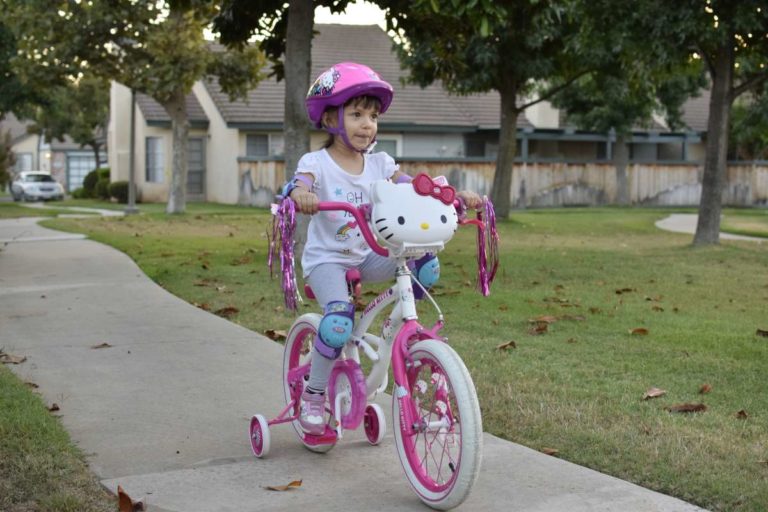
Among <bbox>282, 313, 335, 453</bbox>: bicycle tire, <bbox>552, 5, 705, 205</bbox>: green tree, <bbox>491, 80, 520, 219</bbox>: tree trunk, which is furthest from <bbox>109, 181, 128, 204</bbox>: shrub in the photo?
<bbox>282, 313, 335, 453</bbox>: bicycle tire

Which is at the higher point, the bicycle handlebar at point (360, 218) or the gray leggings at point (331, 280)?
the bicycle handlebar at point (360, 218)

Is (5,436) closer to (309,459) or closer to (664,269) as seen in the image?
(309,459)

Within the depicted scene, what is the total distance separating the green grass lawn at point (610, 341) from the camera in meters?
4.96

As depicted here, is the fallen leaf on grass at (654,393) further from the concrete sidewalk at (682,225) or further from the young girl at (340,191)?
the concrete sidewalk at (682,225)

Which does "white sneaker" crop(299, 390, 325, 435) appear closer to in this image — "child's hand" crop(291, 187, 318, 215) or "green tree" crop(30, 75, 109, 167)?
"child's hand" crop(291, 187, 318, 215)

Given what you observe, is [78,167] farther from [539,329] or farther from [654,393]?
[654,393]

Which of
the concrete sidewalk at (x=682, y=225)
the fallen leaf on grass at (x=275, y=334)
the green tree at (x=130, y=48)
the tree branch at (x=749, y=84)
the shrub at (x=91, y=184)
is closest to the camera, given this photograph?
the fallen leaf on grass at (x=275, y=334)

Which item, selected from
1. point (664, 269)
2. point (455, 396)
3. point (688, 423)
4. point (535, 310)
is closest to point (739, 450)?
point (688, 423)

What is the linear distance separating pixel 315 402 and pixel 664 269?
9.38m

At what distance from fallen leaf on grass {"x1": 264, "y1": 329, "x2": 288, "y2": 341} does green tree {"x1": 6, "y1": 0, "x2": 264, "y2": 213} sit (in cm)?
1835

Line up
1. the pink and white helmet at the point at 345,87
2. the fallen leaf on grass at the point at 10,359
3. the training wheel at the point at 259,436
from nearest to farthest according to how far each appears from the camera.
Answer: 1. the pink and white helmet at the point at 345,87
2. the training wheel at the point at 259,436
3. the fallen leaf on grass at the point at 10,359

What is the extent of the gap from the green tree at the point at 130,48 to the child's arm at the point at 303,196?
21685mm

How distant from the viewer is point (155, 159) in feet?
133

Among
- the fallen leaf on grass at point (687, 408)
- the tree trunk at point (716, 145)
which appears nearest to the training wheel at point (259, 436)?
the fallen leaf on grass at point (687, 408)
